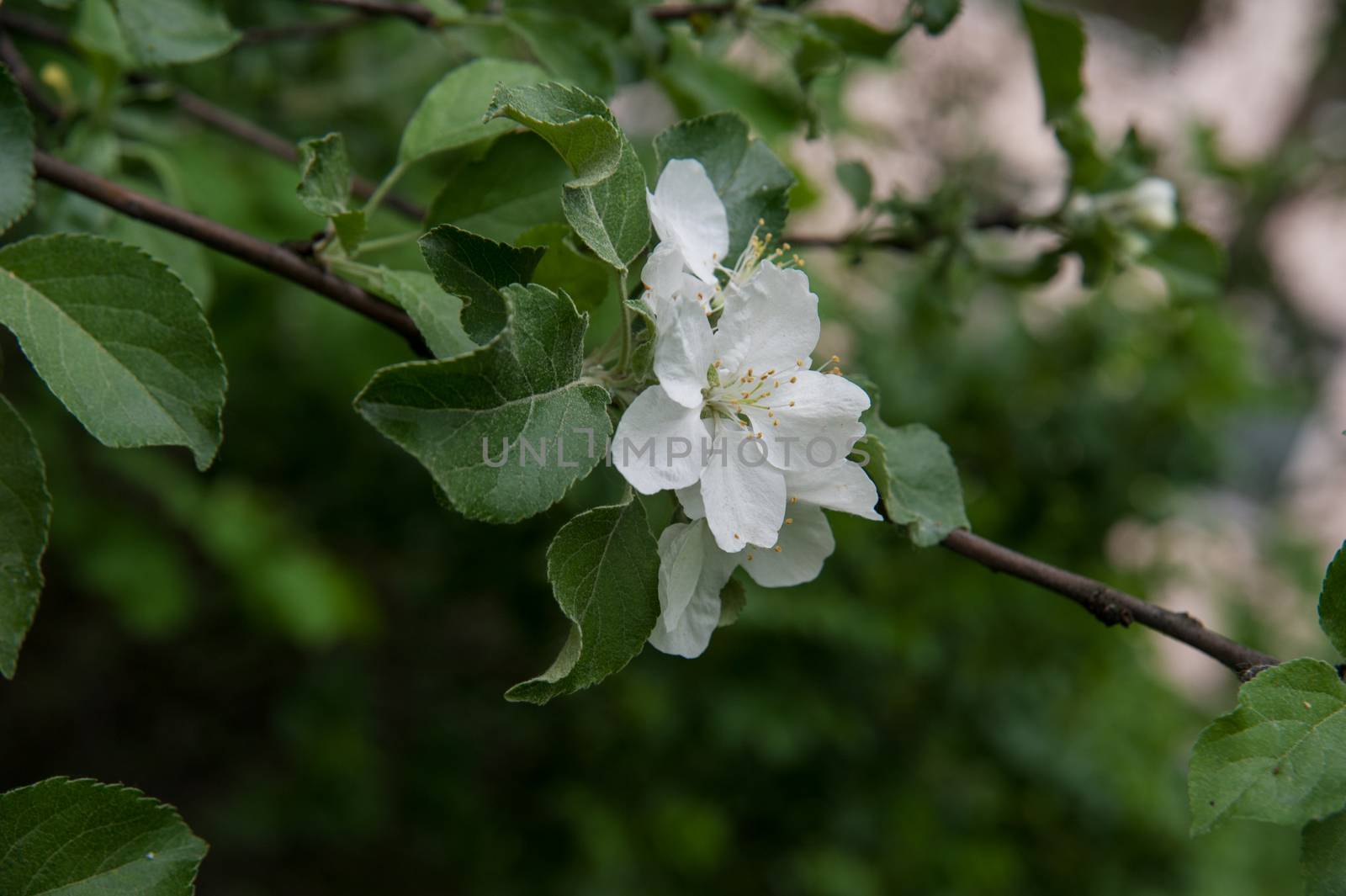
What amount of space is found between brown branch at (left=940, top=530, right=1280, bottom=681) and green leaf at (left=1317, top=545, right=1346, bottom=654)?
0.16 feet

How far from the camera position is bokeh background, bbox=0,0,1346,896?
94.7 inches

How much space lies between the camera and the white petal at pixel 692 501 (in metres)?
0.77

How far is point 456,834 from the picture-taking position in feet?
10.3

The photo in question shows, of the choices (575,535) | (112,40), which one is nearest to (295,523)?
(112,40)

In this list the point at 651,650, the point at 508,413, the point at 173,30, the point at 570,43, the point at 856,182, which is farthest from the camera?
the point at 651,650

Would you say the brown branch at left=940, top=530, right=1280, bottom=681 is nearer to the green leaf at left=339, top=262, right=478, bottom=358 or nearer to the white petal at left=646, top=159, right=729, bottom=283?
the white petal at left=646, top=159, right=729, bottom=283

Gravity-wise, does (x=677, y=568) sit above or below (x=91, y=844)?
above

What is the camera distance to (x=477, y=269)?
732 millimetres

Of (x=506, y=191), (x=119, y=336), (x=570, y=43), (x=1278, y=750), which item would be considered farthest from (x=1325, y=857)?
(x=570, y=43)

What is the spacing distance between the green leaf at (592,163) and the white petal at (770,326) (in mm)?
88

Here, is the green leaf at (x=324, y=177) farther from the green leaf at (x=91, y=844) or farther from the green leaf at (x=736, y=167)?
the green leaf at (x=91, y=844)

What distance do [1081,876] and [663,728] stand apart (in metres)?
1.28

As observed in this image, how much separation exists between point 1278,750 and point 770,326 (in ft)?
1.53

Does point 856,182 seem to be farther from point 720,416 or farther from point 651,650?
point 651,650
